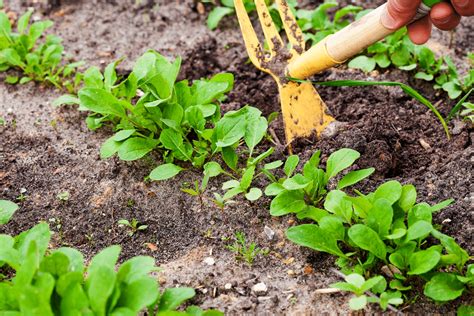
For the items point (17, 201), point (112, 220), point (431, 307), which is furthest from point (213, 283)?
point (17, 201)

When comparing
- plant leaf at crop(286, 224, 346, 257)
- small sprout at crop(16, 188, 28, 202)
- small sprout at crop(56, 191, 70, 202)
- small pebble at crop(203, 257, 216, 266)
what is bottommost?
small pebble at crop(203, 257, 216, 266)

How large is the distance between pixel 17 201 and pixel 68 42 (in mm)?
1185

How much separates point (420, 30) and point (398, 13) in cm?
22

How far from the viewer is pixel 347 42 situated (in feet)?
7.96

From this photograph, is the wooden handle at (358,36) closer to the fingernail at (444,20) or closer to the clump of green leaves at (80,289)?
the fingernail at (444,20)

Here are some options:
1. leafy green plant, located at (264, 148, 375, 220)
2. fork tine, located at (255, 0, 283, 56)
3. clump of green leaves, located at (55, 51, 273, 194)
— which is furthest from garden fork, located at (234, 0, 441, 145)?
leafy green plant, located at (264, 148, 375, 220)

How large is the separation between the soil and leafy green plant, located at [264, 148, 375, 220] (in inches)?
5.0

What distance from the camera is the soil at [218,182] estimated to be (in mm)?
2219

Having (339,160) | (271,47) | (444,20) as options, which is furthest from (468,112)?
(271,47)

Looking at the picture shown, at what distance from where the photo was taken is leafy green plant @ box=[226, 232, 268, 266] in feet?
7.50

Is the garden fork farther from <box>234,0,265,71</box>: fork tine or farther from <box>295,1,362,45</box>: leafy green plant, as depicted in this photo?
<box>295,1,362,45</box>: leafy green plant

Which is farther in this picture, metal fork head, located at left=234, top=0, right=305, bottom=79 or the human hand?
metal fork head, located at left=234, top=0, right=305, bottom=79

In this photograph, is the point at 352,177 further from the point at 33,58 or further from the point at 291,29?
the point at 33,58

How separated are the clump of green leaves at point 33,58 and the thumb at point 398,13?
1.39m
